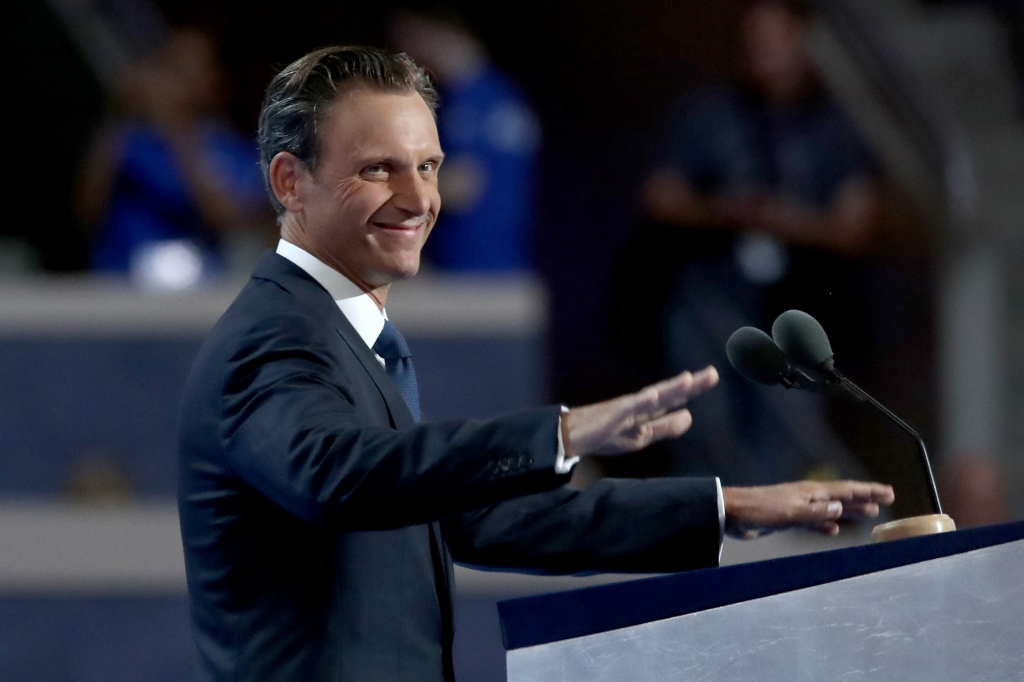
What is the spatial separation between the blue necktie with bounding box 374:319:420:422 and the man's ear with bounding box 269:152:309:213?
17 cm

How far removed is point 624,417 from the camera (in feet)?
4.19

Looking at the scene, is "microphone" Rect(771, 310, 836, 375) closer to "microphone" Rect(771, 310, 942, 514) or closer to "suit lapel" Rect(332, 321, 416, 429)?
"microphone" Rect(771, 310, 942, 514)

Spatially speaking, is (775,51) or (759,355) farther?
(775,51)

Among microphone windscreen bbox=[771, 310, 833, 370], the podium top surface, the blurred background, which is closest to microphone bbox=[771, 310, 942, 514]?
microphone windscreen bbox=[771, 310, 833, 370]

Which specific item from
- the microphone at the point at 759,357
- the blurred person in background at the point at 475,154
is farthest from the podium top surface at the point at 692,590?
the blurred person in background at the point at 475,154

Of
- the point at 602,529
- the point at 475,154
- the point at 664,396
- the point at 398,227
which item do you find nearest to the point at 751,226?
the point at 475,154

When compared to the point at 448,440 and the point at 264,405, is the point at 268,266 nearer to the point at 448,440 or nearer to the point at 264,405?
the point at 264,405

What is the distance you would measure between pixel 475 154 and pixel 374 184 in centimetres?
307

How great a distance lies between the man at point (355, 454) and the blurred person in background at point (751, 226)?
286 centimetres

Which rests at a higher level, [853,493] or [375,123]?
[375,123]

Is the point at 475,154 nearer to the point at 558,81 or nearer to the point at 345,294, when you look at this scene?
the point at 558,81

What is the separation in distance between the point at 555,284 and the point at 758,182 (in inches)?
74.7

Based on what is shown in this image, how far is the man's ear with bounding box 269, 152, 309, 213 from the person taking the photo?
1619 mm

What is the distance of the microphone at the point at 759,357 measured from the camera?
158 cm
